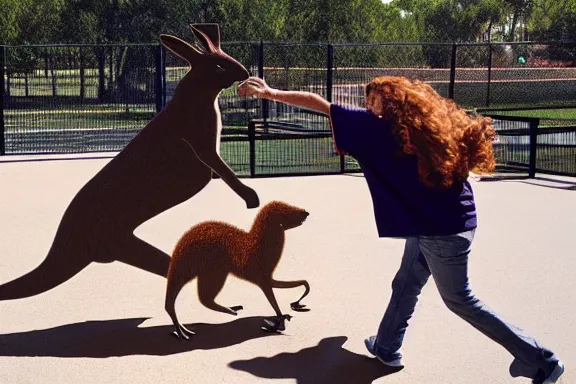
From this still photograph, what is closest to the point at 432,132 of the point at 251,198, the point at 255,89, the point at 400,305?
the point at 400,305

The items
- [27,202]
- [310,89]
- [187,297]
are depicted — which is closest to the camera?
Result: [187,297]

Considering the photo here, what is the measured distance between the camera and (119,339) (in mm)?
6297

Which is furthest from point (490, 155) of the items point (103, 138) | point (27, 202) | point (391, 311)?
point (103, 138)

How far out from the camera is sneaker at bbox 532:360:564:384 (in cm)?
532

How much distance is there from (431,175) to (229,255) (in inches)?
72.0

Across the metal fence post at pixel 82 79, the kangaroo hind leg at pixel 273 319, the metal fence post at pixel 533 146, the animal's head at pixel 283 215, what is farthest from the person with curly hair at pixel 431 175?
the metal fence post at pixel 82 79

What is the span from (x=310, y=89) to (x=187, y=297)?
1426 centimetres

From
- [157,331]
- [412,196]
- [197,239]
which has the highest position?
[412,196]

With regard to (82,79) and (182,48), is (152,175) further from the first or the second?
(82,79)

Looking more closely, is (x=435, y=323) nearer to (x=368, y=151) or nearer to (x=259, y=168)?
(x=368, y=151)

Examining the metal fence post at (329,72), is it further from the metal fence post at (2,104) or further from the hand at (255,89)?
the hand at (255,89)

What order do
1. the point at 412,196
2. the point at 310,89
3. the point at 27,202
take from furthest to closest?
the point at 310,89 → the point at 27,202 → the point at 412,196

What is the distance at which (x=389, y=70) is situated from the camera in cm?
2439

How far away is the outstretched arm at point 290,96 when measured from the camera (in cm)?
554
